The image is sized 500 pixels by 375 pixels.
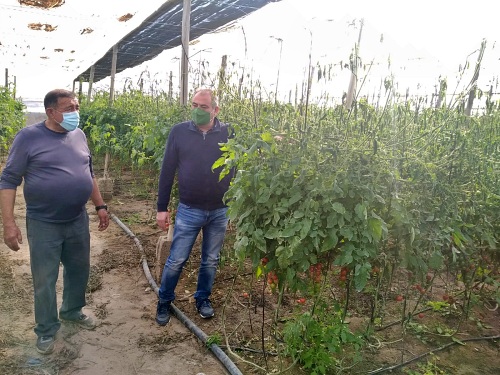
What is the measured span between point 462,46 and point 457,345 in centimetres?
216

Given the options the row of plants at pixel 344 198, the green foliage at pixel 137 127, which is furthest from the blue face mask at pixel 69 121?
the green foliage at pixel 137 127

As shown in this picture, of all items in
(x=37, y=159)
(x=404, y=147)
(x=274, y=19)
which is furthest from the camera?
(x=274, y=19)

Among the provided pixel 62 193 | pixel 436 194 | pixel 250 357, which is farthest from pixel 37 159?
pixel 436 194

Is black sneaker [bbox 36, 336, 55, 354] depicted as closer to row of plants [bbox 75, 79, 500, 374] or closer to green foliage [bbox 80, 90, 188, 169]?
row of plants [bbox 75, 79, 500, 374]

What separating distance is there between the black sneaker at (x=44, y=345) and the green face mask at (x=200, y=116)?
5.81 feet

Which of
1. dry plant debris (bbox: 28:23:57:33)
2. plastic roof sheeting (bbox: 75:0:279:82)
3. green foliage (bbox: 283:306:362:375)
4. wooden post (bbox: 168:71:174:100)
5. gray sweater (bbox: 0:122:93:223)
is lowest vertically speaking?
green foliage (bbox: 283:306:362:375)

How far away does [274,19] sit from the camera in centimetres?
370

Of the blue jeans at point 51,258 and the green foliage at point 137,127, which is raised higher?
the green foliage at point 137,127

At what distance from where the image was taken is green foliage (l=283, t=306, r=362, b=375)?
240 centimetres

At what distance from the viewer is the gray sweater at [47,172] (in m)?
2.57

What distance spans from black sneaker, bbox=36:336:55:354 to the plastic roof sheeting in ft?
13.5

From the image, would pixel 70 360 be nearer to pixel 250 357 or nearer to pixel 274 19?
pixel 250 357

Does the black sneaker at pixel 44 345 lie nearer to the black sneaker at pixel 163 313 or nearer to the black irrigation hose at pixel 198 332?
the black sneaker at pixel 163 313

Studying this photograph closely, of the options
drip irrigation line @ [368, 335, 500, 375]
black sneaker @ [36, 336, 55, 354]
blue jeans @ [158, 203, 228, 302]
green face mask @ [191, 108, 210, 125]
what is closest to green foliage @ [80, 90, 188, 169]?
green face mask @ [191, 108, 210, 125]
